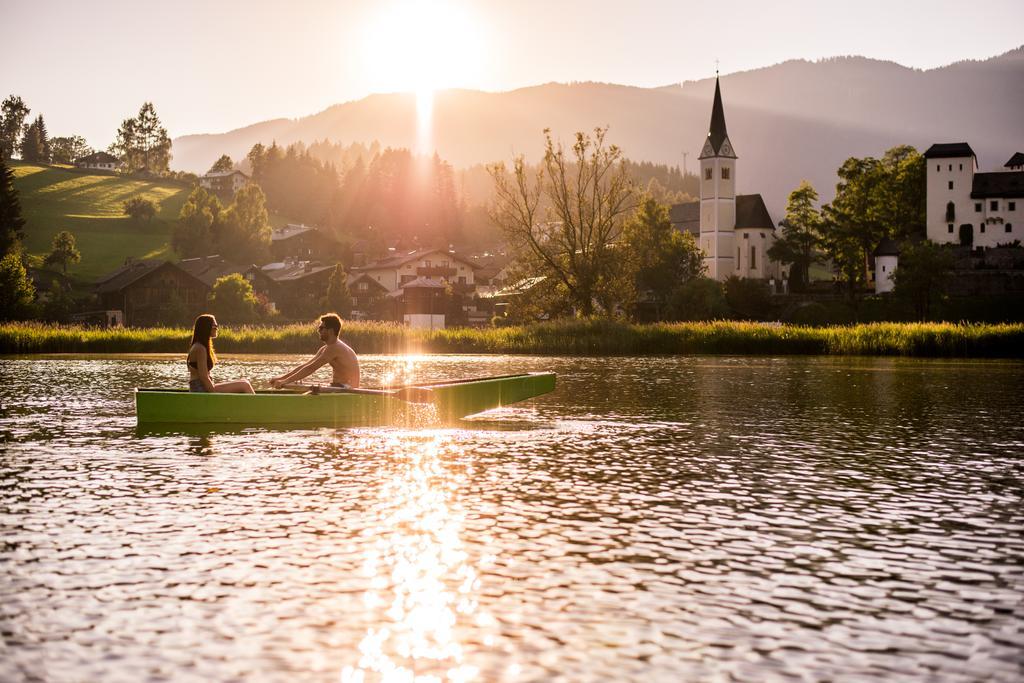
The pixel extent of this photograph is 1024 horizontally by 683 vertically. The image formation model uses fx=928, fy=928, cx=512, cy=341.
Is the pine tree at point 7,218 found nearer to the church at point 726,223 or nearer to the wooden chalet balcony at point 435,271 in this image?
the wooden chalet balcony at point 435,271

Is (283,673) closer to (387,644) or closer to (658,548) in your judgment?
(387,644)

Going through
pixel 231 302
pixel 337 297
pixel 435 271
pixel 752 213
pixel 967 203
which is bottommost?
pixel 231 302

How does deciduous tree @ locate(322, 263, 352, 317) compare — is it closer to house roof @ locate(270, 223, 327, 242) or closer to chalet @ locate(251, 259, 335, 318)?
chalet @ locate(251, 259, 335, 318)

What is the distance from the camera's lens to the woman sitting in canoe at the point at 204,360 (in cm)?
1689

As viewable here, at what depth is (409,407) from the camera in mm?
19625

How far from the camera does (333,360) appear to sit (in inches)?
703

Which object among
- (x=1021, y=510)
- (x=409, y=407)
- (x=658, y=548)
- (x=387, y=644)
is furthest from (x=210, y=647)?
(x=409, y=407)

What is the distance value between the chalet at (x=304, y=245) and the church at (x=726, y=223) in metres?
59.4

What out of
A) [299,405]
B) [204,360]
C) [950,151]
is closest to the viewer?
[204,360]

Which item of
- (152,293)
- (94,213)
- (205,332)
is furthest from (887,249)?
(94,213)

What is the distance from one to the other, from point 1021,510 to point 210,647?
8.82 m

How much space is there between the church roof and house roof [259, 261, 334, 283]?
6732cm

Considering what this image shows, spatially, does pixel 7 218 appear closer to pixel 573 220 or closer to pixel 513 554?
pixel 573 220

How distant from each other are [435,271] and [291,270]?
1932 cm
